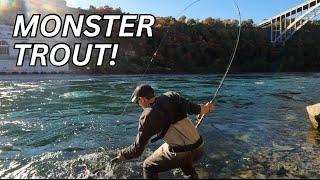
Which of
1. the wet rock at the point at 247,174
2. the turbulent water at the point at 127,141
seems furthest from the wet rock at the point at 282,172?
the wet rock at the point at 247,174

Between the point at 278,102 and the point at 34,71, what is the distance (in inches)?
1642

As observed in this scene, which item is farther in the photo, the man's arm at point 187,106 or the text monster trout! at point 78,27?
the text monster trout! at point 78,27

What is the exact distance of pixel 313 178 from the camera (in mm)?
7809

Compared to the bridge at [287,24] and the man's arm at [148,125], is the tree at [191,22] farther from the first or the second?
the man's arm at [148,125]

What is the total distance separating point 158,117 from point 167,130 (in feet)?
1.16

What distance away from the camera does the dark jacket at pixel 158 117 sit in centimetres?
608

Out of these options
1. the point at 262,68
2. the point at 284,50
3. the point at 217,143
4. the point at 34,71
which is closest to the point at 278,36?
the point at 284,50

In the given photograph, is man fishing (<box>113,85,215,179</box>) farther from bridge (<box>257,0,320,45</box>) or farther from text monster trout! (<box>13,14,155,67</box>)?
bridge (<box>257,0,320,45</box>)

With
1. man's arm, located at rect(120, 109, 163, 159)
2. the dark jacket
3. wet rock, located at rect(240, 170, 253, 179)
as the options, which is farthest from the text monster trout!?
man's arm, located at rect(120, 109, 163, 159)

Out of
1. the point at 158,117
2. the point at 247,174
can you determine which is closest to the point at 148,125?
the point at 158,117

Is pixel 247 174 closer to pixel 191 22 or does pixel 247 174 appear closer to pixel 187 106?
pixel 187 106

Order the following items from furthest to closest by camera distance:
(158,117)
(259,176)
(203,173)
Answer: (203,173)
(259,176)
(158,117)

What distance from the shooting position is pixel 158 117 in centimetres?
608

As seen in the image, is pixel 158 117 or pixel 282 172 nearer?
pixel 158 117
